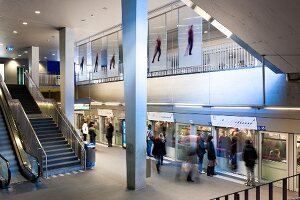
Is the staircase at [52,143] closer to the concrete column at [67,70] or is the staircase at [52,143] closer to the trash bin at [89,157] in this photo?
the trash bin at [89,157]

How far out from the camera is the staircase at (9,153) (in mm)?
11464

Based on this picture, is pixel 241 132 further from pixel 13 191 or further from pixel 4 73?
pixel 4 73

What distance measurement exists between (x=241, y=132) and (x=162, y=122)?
5.00 m

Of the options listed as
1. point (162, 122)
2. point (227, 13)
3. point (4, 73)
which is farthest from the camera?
point (4, 73)

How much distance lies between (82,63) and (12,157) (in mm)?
10406

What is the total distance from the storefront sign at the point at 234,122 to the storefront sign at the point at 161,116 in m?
2.62

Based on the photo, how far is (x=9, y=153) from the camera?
41.4ft

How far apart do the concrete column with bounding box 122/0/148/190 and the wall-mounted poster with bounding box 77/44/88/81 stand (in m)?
12.1

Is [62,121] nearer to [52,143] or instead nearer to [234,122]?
[52,143]

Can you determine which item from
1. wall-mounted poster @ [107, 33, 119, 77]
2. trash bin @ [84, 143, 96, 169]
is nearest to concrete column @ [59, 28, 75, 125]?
wall-mounted poster @ [107, 33, 119, 77]

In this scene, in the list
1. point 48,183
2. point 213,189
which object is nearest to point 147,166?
point 213,189

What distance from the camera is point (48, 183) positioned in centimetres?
1080

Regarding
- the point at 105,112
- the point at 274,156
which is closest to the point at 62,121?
the point at 105,112

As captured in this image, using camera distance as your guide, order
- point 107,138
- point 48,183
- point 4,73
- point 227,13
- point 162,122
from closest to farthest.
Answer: point 227,13 → point 48,183 → point 162,122 → point 107,138 → point 4,73
